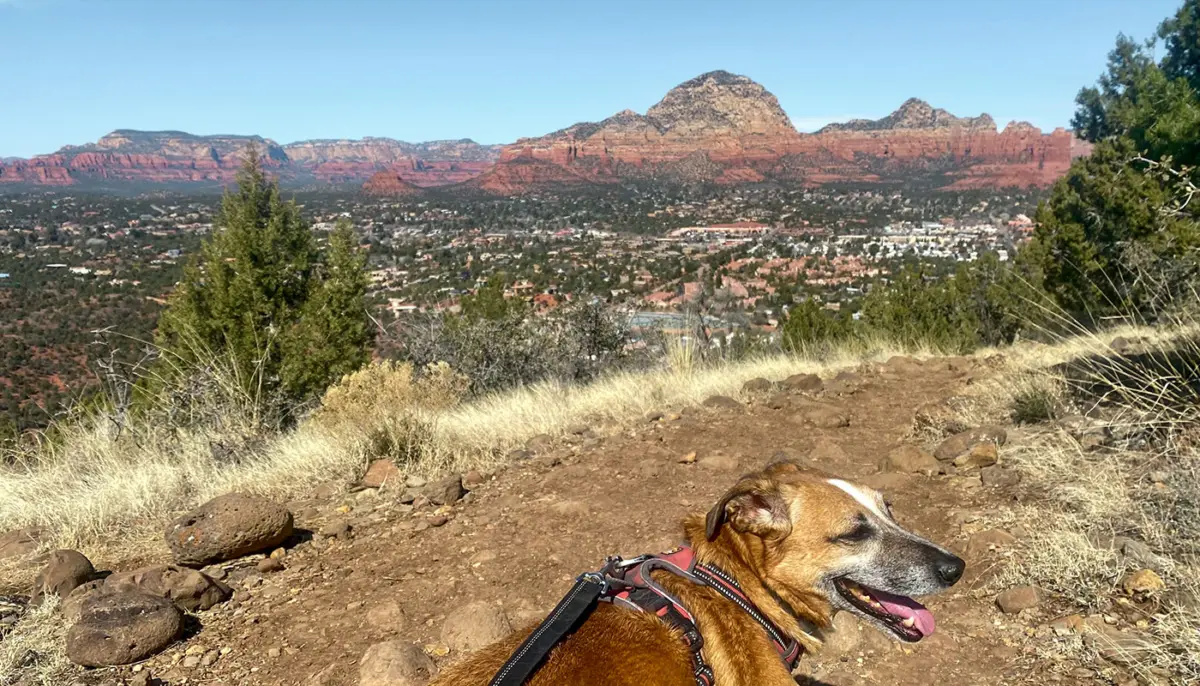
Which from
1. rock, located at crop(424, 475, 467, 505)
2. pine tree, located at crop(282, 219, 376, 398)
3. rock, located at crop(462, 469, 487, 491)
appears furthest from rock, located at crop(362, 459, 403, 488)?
pine tree, located at crop(282, 219, 376, 398)

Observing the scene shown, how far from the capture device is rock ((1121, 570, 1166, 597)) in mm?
3125

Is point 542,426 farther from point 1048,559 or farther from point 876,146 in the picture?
point 876,146

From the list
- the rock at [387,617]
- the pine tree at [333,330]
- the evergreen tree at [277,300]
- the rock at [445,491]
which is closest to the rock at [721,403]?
the rock at [445,491]

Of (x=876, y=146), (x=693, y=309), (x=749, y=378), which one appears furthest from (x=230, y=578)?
(x=876, y=146)

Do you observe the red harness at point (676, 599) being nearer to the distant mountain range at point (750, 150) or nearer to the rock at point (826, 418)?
the rock at point (826, 418)

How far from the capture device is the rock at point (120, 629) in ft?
10.1

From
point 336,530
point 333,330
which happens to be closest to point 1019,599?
point 336,530

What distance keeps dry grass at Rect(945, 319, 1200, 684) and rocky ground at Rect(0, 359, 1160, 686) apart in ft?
0.51

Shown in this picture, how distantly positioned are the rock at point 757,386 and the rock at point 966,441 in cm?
270

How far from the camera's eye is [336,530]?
4.66 m

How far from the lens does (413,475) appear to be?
5.66 meters

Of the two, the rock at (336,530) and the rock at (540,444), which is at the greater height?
the rock at (336,530)

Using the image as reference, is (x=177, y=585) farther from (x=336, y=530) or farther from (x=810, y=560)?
(x=810, y=560)

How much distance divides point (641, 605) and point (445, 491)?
3240 mm
